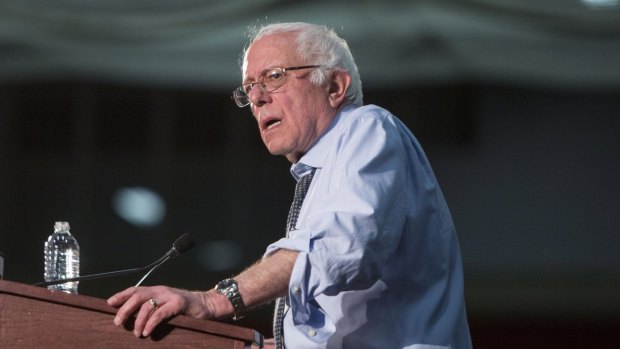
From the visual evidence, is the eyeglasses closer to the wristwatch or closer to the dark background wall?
the wristwatch

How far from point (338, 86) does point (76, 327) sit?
90 centimetres

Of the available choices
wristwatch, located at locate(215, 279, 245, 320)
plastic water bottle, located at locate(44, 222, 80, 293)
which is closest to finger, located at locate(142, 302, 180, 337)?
wristwatch, located at locate(215, 279, 245, 320)

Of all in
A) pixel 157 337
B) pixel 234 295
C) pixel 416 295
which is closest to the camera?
pixel 157 337

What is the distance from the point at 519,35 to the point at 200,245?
170 centimetres

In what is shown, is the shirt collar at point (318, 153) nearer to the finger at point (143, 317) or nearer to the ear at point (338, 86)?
the ear at point (338, 86)

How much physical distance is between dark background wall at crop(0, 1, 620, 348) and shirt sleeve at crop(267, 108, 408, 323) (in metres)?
2.52

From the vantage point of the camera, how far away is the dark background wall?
4.15m

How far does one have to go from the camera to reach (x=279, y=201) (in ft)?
14.9

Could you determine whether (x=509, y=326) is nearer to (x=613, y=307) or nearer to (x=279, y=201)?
(x=613, y=307)

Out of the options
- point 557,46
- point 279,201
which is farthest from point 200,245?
point 557,46

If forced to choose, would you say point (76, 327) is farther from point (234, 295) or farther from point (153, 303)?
point (234, 295)

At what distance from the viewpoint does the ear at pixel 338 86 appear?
211 cm

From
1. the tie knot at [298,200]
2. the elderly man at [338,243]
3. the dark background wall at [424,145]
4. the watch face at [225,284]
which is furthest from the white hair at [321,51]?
the dark background wall at [424,145]

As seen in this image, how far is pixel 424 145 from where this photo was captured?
433 centimetres
